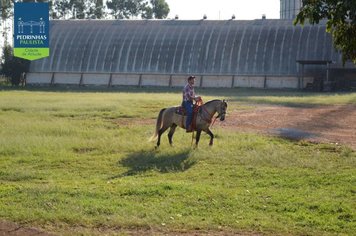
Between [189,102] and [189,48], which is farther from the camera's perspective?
[189,48]

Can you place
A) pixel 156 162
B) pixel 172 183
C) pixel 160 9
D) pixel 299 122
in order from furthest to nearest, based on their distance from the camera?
1. pixel 160 9
2. pixel 299 122
3. pixel 156 162
4. pixel 172 183

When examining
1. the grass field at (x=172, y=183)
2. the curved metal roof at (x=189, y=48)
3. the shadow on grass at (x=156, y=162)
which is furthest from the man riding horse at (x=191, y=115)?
the curved metal roof at (x=189, y=48)

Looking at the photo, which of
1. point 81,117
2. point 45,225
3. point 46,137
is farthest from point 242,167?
point 81,117

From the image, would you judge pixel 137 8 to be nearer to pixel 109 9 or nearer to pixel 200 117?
pixel 109 9

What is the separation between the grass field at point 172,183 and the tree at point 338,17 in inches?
114

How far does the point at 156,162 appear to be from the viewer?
1520 cm

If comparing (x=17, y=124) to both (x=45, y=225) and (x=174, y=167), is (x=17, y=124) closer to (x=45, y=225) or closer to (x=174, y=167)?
(x=174, y=167)

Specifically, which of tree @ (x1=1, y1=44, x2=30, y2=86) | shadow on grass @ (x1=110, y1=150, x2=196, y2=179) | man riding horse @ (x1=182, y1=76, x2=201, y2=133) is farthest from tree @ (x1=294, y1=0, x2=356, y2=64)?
tree @ (x1=1, y1=44, x2=30, y2=86)

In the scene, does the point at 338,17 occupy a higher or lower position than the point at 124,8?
lower

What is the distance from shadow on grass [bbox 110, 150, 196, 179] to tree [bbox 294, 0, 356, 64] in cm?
711

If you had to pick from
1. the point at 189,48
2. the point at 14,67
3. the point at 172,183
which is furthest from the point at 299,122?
the point at 14,67

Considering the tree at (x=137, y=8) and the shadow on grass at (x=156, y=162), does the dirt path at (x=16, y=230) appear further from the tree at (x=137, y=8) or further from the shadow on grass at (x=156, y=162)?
the tree at (x=137, y=8)

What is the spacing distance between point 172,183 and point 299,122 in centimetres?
1438

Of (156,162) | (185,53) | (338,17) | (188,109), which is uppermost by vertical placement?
(185,53)
